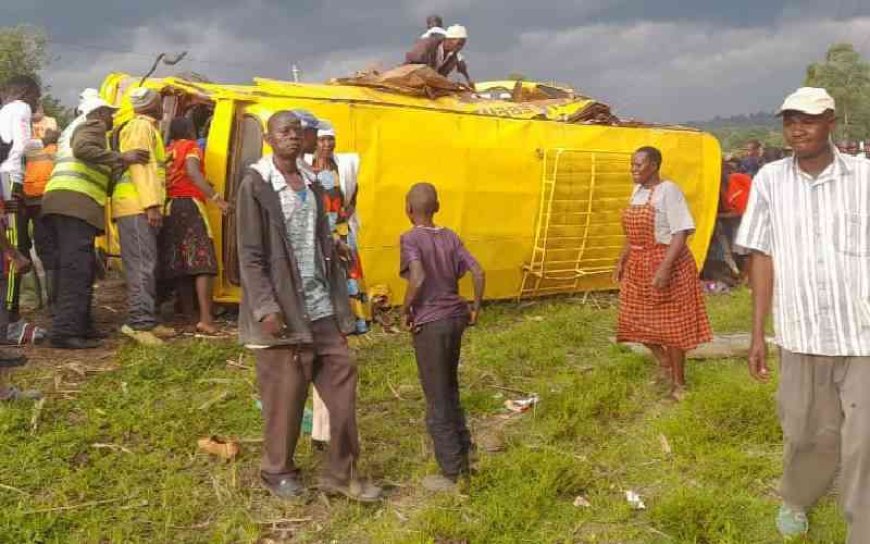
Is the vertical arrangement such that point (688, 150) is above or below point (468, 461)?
above

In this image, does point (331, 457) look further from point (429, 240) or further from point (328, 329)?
point (429, 240)

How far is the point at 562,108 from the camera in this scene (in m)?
9.30

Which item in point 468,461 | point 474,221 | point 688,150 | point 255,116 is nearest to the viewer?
point 468,461

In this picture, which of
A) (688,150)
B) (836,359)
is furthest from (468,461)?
(688,150)

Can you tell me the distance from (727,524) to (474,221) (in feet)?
15.6

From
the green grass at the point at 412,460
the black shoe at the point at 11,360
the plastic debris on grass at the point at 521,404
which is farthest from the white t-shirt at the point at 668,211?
the black shoe at the point at 11,360

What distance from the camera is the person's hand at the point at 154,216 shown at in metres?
6.58

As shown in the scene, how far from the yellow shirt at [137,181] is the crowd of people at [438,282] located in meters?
0.01

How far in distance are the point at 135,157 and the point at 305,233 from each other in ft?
10.0

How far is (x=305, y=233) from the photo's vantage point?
400cm

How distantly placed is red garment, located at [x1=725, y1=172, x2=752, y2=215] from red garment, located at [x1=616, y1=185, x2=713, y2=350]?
217 inches

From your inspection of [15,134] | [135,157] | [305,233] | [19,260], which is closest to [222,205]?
[135,157]

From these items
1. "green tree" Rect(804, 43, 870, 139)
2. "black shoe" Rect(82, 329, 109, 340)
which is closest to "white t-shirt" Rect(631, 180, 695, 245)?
"black shoe" Rect(82, 329, 109, 340)

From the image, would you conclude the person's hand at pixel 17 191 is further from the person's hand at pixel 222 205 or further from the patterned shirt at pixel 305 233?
the patterned shirt at pixel 305 233
